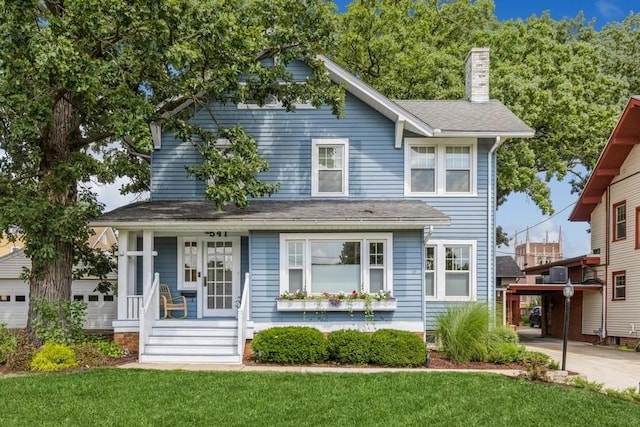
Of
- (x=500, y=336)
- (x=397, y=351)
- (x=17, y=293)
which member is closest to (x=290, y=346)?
(x=397, y=351)

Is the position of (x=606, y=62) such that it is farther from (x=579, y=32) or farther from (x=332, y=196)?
(x=332, y=196)

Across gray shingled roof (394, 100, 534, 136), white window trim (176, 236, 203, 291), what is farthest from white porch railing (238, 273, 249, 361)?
gray shingled roof (394, 100, 534, 136)

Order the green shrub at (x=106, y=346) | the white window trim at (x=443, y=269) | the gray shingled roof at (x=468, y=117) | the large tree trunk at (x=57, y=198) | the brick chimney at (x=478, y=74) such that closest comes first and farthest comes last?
the green shrub at (x=106, y=346) < the large tree trunk at (x=57, y=198) < the gray shingled roof at (x=468, y=117) < the white window trim at (x=443, y=269) < the brick chimney at (x=478, y=74)

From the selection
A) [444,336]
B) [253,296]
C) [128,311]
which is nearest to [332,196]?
[253,296]

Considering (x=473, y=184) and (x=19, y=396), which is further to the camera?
(x=473, y=184)

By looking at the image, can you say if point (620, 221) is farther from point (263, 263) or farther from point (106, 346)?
point (106, 346)

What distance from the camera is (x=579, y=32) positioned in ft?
98.9

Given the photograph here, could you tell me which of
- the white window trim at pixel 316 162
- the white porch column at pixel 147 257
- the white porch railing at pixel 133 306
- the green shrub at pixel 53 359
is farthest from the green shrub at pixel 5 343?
the white window trim at pixel 316 162

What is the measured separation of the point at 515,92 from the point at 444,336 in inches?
480

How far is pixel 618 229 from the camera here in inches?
778

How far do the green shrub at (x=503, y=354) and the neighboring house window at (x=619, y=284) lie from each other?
887 centimetres

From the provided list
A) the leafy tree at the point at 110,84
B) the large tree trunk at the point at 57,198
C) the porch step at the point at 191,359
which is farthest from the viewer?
the large tree trunk at the point at 57,198

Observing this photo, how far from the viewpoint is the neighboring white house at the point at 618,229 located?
18.2m

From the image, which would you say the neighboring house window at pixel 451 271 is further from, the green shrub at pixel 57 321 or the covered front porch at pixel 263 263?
the green shrub at pixel 57 321
